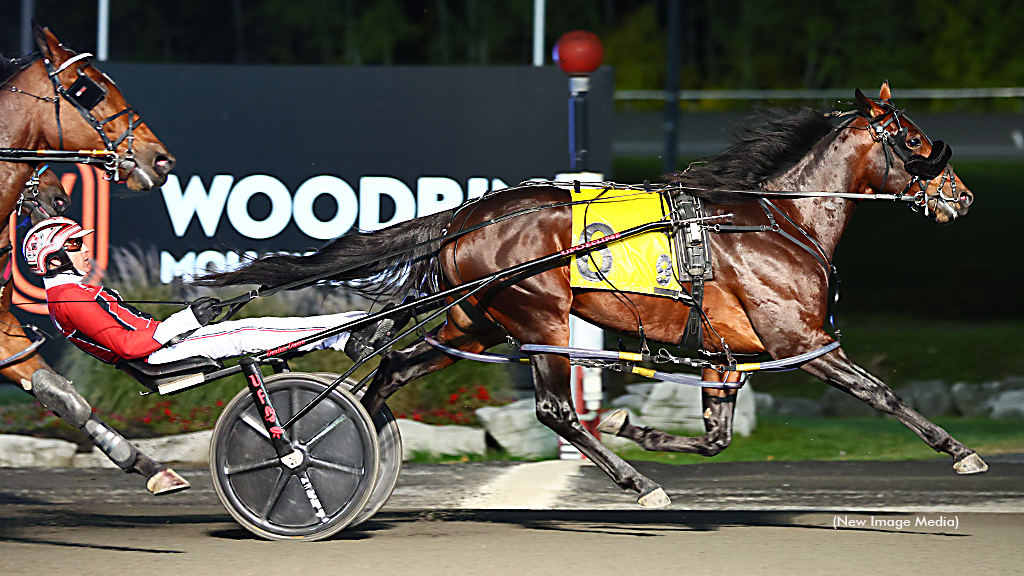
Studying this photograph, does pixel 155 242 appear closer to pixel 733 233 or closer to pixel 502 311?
pixel 502 311

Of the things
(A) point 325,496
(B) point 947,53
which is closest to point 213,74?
(A) point 325,496

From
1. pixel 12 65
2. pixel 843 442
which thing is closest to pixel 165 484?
pixel 12 65

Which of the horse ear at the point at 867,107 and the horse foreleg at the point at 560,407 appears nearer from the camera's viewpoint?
the horse foreleg at the point at 560,407

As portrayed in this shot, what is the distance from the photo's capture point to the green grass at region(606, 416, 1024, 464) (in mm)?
8125

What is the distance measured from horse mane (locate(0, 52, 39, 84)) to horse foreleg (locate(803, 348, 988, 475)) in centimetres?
373

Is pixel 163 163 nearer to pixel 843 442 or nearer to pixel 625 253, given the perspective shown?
pixel 625 253

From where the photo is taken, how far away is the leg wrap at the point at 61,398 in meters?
5.69

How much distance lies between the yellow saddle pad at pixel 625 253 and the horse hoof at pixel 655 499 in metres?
0.88

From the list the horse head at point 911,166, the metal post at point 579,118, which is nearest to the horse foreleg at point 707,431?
the horse head at point 911,166

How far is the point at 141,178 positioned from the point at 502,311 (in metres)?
1.74

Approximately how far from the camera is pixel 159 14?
37.4 m

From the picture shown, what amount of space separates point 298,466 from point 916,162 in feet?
10.1

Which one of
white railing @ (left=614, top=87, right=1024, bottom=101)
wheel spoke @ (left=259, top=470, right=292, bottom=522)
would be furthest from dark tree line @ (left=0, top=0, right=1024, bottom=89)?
wheel spoke @ (left=259, top=470, right=292, bottom=522)

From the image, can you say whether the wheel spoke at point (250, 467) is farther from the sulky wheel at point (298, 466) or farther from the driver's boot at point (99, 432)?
the driver's boot at point (99, 432)
